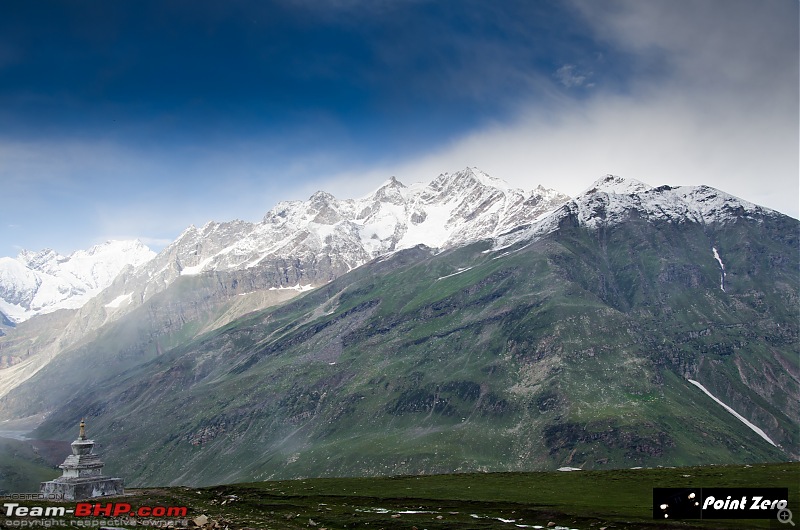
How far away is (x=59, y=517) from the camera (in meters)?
72.9

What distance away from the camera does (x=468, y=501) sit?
96.2m

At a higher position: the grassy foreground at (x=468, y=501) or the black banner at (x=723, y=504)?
the black banner at (x=723, y=504)

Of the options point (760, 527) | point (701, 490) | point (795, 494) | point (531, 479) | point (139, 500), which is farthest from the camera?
point (531, 479)

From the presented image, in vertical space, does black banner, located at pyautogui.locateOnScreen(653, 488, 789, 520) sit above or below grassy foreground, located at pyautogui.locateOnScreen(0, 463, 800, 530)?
above

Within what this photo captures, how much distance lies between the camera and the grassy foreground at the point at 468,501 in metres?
Result: 72.9

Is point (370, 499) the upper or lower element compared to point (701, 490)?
lower

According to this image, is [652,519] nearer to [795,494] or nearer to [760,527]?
[760,527]

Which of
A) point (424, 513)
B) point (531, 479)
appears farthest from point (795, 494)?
point (531, 479)

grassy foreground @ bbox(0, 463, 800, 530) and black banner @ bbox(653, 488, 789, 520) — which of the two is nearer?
Result: black banner @ bbox(653, 488, 789, 520)

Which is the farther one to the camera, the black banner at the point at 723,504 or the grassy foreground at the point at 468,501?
the grassy foreground at the point at 468,501

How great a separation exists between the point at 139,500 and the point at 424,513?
44398 mm

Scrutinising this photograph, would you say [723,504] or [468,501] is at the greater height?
[723,504]

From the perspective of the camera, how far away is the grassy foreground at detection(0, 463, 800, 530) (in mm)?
72938

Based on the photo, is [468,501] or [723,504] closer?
[723,504]
